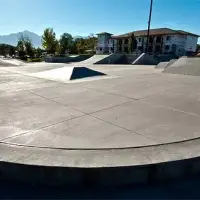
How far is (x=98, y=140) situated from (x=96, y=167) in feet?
2.70

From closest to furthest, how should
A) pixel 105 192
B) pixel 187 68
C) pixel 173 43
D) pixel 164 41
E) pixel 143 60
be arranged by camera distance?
pixel 105 192 → pixel 187 68 → pixel 143 60 → pixel 173 43 → pixel 164 41

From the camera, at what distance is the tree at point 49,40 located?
44188 millimetres

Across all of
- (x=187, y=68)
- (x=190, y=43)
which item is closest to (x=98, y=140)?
(x=187, y=68)

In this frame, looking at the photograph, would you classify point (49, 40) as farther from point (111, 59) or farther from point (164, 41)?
point (164, 41)

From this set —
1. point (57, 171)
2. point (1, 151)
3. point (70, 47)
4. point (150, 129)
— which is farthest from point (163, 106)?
point (70, 47)

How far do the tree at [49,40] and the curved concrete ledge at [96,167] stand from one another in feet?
150

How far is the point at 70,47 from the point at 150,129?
58.0 m

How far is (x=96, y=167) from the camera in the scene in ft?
7.75

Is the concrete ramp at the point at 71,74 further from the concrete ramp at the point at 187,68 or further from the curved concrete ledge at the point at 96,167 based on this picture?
the curved concrete ledge at the point at 96,167

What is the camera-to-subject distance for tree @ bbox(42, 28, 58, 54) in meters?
44.2

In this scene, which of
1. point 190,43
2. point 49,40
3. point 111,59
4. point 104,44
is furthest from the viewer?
point 104,44

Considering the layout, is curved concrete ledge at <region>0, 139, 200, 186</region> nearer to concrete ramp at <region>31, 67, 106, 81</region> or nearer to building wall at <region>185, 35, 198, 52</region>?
concrete ramp at <region>31, 67, 106, 81</region>

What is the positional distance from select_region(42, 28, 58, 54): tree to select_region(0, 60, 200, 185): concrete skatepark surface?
42336mm

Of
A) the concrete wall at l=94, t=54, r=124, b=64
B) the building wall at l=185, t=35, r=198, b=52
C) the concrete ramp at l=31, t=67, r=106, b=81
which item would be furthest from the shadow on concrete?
the building wall at l=185, t=35, r=198, b=52
